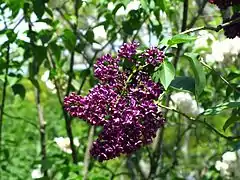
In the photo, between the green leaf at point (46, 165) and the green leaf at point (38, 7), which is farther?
the green leaf at point (46, 165)

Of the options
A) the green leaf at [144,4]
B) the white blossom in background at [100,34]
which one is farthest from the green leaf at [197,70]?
the white blossom in background at [100,34]

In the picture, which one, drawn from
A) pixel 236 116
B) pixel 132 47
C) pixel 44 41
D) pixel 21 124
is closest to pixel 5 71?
pixel 44 41

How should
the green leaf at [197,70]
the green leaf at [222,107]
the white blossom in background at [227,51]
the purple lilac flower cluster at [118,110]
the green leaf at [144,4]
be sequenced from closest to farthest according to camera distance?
the purple lilac flower cluster at [118,110] → the green leaf at [197,70] → the green leaf at [222,107] → the green leaf at [144,4] → the white blossom in background at [227,51]

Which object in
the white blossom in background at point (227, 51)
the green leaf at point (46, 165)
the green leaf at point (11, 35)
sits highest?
the green leaf at point (11, 35)

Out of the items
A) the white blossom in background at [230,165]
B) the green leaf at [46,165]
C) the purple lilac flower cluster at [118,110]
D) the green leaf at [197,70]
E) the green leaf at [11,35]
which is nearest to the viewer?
the purple lilac flower cluster at [118,110]

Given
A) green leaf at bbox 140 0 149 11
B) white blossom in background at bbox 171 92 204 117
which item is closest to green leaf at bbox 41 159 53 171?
white blossom in background at bbox 171 92 204 117

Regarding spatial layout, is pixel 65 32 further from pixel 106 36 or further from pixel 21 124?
pixel 21 124

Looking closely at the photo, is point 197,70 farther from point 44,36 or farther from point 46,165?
point 46,165

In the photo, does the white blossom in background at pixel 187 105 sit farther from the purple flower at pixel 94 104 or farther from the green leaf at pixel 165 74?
the purple flower at pixel 94 104
